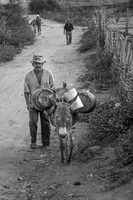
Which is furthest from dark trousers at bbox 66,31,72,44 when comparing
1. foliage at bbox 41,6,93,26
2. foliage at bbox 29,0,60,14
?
foliage at bbox 29,0,60,14

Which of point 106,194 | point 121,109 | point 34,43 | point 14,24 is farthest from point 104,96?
point 14,24

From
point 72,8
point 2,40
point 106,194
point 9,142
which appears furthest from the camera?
point 72,8

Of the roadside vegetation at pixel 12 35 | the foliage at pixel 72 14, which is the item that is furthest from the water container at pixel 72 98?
the foliage at pixel 72 14

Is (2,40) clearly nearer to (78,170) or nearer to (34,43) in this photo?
(34,43)

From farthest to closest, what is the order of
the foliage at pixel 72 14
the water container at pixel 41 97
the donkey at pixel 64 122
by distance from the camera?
the foliage at pixel 72 14 → the water container at pixel 41 97 → the donkey at pixel 64 122

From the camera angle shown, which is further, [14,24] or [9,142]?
[14,24]

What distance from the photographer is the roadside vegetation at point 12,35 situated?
23.0 metres

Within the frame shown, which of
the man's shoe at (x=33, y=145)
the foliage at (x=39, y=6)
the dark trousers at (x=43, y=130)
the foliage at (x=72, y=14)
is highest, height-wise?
the dark trousers at (x=43, y=130)

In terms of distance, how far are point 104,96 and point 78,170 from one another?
4897mm

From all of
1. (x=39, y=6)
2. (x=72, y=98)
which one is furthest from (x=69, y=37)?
(x=39, y=6)

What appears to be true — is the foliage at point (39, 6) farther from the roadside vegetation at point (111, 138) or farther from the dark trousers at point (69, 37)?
the roadside vegetation at point (111, 138)

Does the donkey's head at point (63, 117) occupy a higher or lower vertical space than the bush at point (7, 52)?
higher

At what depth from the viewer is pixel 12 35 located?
1068 inches

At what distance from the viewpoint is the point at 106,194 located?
5840 mm
